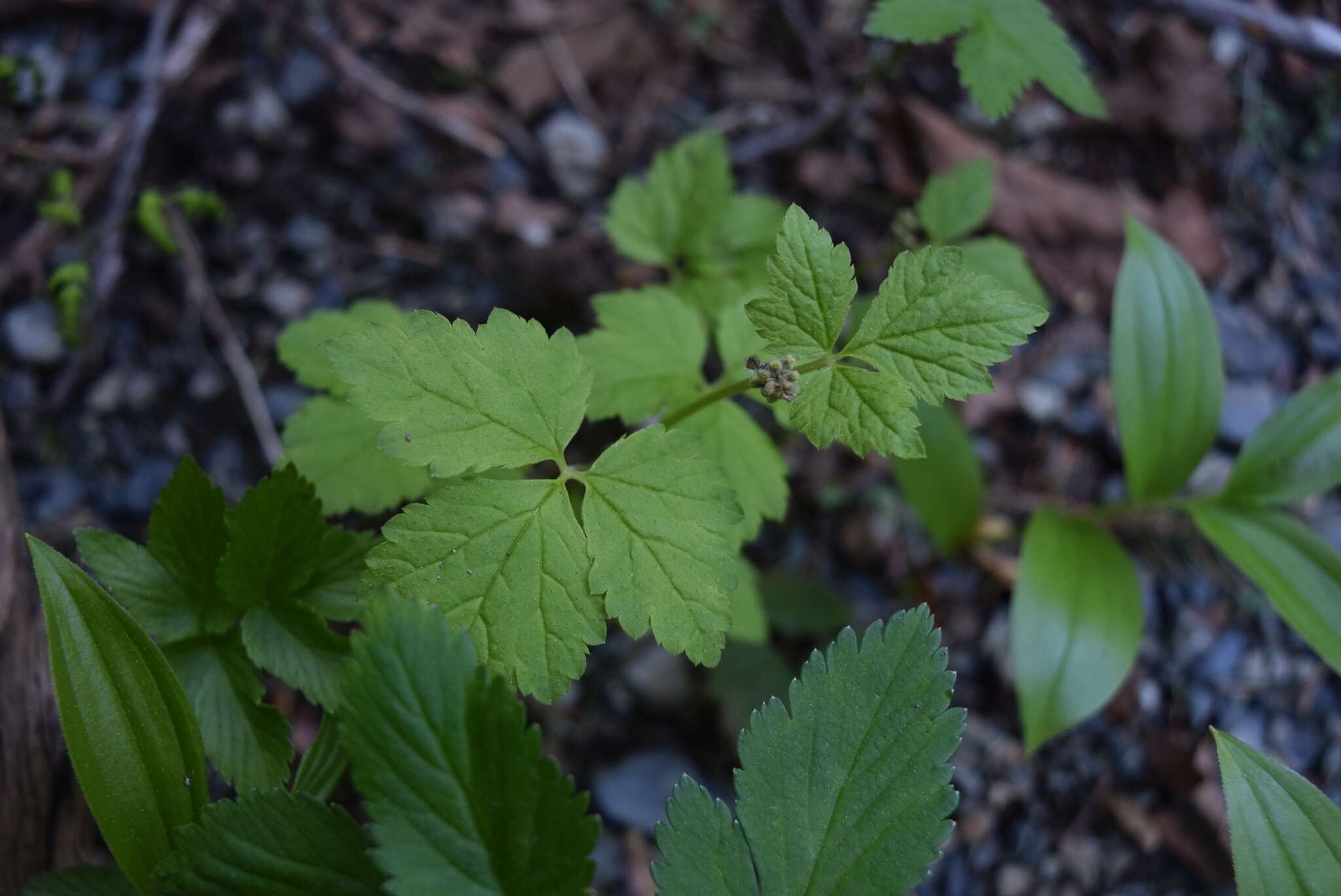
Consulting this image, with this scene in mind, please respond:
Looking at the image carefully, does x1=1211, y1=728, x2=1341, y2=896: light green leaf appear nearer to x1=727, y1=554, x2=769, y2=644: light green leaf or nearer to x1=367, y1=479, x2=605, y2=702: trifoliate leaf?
x1=727, y1=554, x2=769, y2=644: light green leaf

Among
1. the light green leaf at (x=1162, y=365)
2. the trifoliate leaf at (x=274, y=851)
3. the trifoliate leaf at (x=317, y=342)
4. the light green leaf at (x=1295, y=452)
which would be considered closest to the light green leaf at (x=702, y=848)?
the trifoliate leaf at (x=274, y=851)

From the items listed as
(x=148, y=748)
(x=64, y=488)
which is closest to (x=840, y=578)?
(x=148, y=748)

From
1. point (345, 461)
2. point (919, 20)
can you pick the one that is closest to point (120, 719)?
point (345, 461)

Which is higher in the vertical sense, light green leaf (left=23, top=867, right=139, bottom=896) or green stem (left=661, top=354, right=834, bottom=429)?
green stem (left=661, top=354, right=834, bottom=429)

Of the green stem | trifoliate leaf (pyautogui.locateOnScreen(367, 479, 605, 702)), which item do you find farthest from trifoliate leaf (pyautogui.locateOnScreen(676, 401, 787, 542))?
trifoliate leaf (pyautogui.locateOnScreen(367, 479, 605, 702))

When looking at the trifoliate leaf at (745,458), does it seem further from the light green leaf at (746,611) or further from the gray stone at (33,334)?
the gray stone at (33,334)

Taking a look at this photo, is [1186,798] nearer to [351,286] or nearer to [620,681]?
[620,681]
